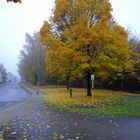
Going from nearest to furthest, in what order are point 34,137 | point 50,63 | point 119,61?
1. point 34,137
2. point 119,61
3. point 50,63

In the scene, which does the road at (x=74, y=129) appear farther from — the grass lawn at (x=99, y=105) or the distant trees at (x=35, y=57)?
the distant trees at (x=35, y=57)

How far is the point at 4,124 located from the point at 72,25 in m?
19.2

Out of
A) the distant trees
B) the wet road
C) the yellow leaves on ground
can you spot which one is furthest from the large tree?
the distant trees

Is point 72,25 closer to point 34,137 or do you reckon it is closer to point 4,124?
point 4,124

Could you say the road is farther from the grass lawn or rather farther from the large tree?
the large tree

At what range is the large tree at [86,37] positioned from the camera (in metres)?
30.4

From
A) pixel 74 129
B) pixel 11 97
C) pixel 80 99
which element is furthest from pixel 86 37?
pixel 74 129

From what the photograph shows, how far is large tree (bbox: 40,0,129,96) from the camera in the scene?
99.9 ft

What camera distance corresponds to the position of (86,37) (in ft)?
99.3

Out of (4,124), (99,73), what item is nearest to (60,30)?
(99,73)

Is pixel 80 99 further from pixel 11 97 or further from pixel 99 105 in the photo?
pixel 11 97

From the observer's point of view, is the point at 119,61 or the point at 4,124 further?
the point at 119,61

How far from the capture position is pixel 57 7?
3309cm

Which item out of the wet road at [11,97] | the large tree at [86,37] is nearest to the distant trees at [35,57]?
the wet road at [11,97]
